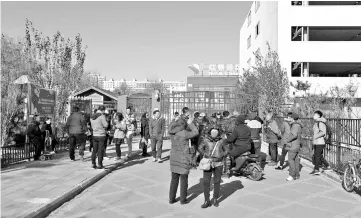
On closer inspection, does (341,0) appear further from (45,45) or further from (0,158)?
(0,158)

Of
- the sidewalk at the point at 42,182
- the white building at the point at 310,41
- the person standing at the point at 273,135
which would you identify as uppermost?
the white building at the point at 310,41

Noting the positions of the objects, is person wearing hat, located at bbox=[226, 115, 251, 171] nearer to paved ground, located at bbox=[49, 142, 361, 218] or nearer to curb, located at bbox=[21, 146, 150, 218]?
paved ground, located at bbox=[49, 142, 361, 218]

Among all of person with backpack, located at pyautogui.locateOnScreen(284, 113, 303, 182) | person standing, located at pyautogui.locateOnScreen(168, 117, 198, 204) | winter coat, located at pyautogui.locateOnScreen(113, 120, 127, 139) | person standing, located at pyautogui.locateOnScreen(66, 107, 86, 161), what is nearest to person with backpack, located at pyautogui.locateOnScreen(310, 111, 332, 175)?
person with backpack, located at pyautogui.locateOnScreen(284, 113, 303, 182)

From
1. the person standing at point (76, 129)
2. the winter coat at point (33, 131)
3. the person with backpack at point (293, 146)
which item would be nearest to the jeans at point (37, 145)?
the winter coat at point (33, 131)

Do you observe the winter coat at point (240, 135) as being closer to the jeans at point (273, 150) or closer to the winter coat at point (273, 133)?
the winter coat at point (273, 133)

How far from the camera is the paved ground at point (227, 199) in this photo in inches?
229

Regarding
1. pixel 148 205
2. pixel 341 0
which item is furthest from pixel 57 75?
pixel 341 0

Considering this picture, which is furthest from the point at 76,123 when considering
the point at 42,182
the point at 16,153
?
the point at 42,182

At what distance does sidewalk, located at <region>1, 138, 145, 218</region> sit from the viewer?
5725 mm

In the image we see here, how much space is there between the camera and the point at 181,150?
6.11 m

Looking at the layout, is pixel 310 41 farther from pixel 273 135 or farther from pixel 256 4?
pixel 273 135

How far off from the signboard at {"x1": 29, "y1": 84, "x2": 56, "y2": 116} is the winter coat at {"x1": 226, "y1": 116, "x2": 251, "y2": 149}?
674cm

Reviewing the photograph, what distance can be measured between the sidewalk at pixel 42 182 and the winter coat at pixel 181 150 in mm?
2457

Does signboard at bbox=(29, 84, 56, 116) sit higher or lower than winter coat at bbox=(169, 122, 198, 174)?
higher
